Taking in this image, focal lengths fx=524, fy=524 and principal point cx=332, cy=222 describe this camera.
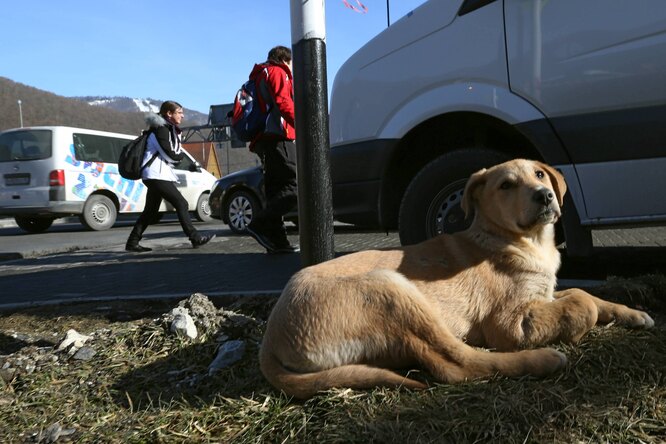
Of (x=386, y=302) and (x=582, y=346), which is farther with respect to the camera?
(x=582, y=346)

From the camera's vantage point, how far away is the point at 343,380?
6.37ft

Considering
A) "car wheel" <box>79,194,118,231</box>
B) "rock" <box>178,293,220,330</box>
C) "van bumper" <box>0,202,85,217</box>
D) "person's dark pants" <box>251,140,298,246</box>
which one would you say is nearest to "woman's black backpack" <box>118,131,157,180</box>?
"person's dark pants" <box>251,140,298,246</box>

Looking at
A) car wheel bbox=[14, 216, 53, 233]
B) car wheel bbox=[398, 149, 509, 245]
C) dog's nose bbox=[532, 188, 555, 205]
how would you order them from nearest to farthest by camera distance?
1. dog's nose bbox=[532, 188, 555, 205]
2. car wheel bbox=[398, 149, 509, 245]
3. car wheel bbox=[14, 216, 53, 233]

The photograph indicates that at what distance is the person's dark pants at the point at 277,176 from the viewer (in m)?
5.70

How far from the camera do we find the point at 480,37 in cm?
345

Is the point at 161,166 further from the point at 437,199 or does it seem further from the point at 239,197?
the point at 437,199

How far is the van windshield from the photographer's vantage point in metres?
12.2

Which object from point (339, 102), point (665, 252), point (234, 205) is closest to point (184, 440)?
point (339, 102)

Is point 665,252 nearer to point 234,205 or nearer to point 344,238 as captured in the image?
point 344,238

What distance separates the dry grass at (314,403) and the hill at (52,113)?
83.1 meters

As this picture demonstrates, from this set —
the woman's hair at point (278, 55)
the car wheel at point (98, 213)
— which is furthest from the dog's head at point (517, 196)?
the car wheel at point (98, 213)

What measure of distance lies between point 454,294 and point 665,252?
3901 mm

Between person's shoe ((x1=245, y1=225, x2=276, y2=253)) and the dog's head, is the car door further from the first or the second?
person's shoe ((x1=245, y1=225, x2=276, y2=253))

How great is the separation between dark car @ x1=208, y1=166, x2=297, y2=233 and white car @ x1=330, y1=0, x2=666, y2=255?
648 centimetres
